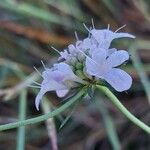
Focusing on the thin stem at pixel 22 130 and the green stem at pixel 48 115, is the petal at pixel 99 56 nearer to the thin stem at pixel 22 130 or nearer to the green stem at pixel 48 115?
the green stem at pixel 48 115

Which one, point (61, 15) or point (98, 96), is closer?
point (98, 96)

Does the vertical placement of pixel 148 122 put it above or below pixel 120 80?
above

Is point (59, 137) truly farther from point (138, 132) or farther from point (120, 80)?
point (120, 80)

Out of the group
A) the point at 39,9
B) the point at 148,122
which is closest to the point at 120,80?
the point at 148,122

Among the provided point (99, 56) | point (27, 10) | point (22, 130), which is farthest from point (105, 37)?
point (27, 10)

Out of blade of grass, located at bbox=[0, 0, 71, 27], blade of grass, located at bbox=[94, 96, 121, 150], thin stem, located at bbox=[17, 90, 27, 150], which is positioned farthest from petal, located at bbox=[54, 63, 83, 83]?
blade of grass, located at bbox=[0, 0, 71, 27]

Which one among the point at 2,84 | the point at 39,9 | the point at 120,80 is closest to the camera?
the point at 120,80

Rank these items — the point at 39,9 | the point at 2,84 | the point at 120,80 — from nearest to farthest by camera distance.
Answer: the point at 120,80 < the point at 2,84 < the point at 39,9
